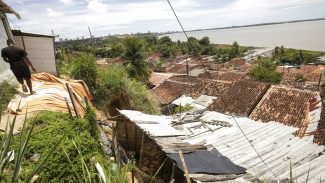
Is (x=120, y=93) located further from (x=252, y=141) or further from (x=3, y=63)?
(x=252, y=141)

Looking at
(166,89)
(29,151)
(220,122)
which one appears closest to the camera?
(29,151)

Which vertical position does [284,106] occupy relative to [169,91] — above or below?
above

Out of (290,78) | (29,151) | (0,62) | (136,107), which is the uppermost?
(0,62)

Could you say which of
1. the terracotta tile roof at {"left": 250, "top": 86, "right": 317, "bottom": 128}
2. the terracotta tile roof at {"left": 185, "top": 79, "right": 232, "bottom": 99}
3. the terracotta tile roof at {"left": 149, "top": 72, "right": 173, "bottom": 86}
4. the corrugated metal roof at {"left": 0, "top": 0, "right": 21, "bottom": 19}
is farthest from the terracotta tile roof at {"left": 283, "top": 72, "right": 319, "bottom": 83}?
the corrugated metal roof at {"left": 0, "top": 0, "right": 21, "bottom": 19}

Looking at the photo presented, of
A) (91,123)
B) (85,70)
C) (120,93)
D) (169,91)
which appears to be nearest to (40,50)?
(85,70)

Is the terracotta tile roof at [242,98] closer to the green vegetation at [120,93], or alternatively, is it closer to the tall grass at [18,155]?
the green vegetation at [120,93]

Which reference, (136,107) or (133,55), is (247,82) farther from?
(133,55)

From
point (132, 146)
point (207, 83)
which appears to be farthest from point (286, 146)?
point (207, 83)

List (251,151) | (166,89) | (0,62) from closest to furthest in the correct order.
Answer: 1. (251,151)
2. (0,62)
3. (166,89)
